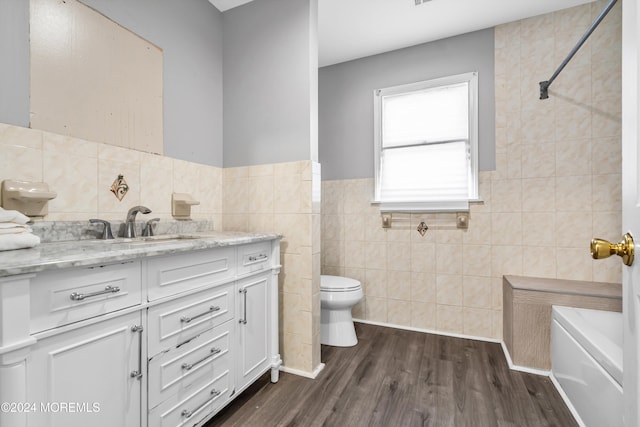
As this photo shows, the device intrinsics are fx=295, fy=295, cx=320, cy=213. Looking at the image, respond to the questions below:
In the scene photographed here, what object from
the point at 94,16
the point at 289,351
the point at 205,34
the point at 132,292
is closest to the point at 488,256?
the point at 289,351

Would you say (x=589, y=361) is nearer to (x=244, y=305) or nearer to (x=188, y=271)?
(x=244, y=305)

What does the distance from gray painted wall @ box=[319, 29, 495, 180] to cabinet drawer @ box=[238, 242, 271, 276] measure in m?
1.46

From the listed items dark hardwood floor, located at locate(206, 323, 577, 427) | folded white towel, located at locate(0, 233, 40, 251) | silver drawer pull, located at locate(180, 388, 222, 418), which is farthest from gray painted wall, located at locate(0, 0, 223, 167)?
dark hardwood floor, located at locate(206, 323, 577, 427)

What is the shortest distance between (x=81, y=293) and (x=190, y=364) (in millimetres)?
550

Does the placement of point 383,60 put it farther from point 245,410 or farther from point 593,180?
point 245,410

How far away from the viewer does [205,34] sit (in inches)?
82.3

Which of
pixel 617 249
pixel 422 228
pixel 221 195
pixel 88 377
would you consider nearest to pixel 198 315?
pixel 88 377

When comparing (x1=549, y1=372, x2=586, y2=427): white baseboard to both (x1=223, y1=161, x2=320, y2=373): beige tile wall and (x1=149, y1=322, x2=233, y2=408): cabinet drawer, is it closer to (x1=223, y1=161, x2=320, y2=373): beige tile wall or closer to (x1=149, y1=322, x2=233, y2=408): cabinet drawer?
(x1=223, y1=161, x2=320, y2=373): beige tile wall

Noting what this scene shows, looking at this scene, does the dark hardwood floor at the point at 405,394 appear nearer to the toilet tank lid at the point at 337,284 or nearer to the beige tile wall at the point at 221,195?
the beige tile wall at the point at 221,195

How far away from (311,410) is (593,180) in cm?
245

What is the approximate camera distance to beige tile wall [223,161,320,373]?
1876 millimetres

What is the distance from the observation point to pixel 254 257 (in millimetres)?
1617

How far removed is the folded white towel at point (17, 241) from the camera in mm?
923

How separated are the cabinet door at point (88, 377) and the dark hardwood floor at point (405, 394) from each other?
646 mm
